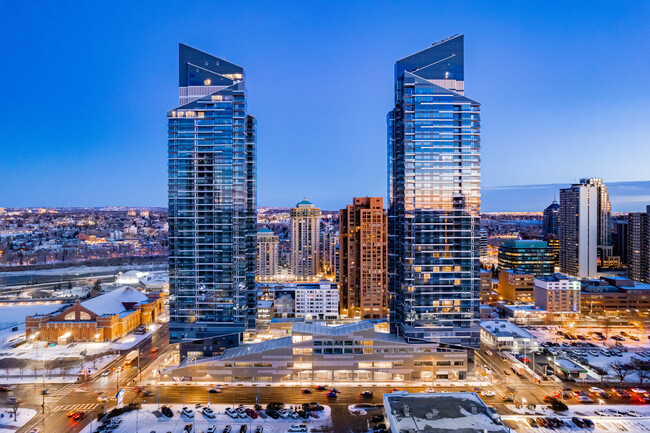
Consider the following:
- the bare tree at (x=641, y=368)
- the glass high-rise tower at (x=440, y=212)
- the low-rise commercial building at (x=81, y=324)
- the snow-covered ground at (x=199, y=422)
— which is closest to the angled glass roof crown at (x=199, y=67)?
the glass high-rise tower at (x=440, y=212)

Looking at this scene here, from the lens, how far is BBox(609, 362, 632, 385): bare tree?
41987mm

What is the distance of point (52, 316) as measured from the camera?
58906 mm

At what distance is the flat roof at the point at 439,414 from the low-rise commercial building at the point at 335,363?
24.7 feet

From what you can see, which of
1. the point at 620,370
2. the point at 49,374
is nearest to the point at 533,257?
the point at 620,370

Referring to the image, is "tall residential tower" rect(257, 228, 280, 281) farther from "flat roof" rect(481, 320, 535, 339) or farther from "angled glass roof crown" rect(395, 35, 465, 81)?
"angled glass roof crown" rect(395, 35, 465, 81)

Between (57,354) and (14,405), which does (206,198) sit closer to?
(14,405)

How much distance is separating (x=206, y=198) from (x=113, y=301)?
32.5 m

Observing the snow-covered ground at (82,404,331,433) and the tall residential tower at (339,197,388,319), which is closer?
the snow-covered ground at (82,404,331,433)

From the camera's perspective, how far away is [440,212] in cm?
4331

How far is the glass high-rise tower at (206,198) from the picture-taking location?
152 ft

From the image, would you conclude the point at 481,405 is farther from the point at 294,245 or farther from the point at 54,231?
the point at 54,231

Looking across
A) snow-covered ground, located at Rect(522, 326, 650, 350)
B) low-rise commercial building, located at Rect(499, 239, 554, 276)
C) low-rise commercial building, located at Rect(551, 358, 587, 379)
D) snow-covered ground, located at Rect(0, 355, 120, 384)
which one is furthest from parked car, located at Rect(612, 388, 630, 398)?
low-rise commercial building, located at Rect(499, 239, 554, 276)

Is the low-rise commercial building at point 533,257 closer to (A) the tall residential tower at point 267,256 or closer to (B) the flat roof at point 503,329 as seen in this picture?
(B) the flat roof at point 503,329

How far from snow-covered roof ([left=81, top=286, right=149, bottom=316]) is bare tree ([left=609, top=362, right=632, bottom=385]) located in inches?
2519
